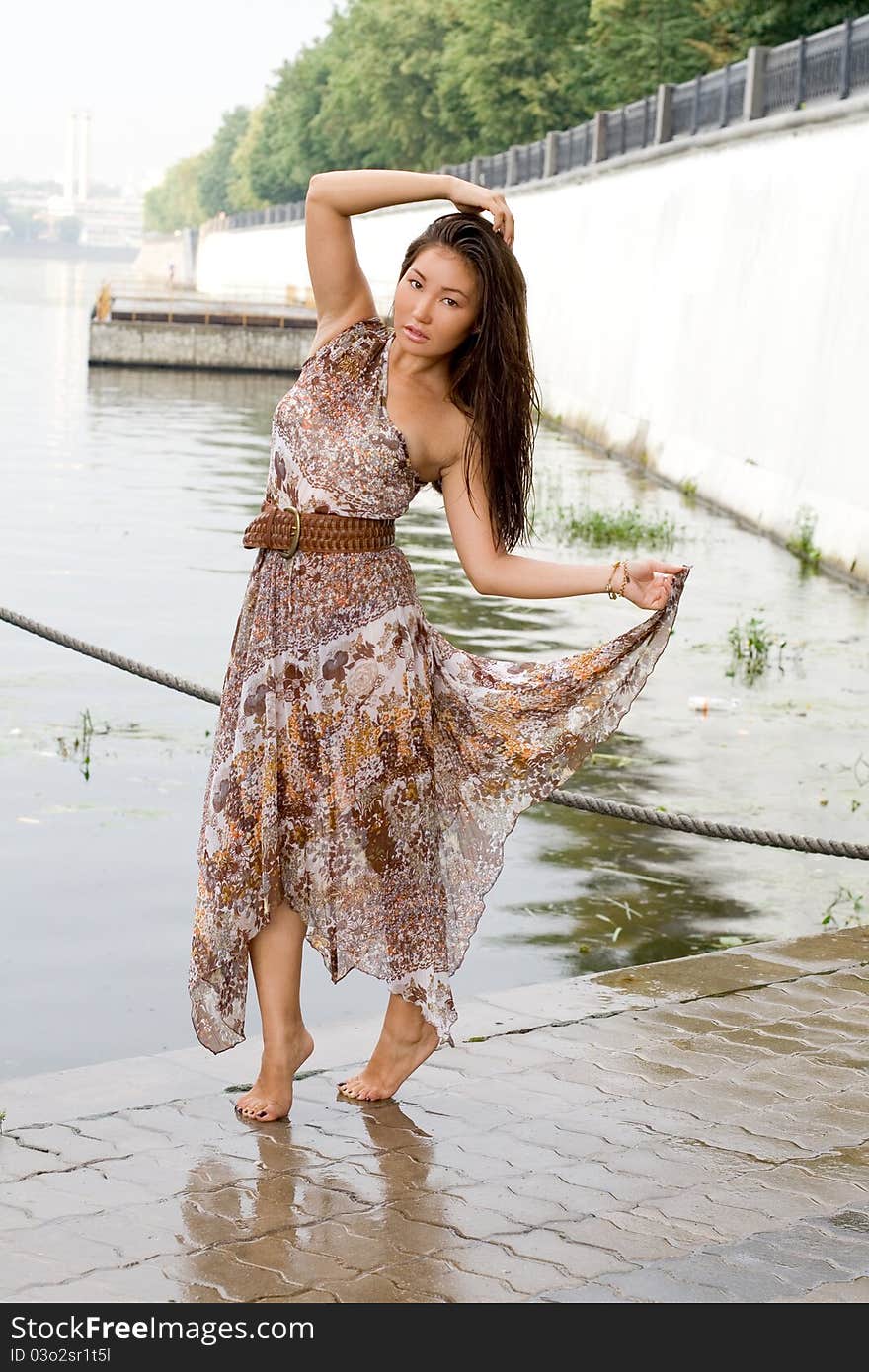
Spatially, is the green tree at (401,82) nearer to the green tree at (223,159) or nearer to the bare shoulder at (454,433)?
the bare shoulder at (454,433)

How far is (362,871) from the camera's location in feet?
14.6

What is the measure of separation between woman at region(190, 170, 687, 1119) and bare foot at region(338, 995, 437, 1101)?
8 cm

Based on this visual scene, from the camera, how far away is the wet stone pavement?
3.69 metres

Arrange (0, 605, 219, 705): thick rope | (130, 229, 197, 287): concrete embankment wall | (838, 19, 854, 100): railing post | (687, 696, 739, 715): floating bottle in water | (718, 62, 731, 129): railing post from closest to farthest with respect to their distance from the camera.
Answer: (0, 605, 219, 705): thick rope, (687, 696, 739, 715): floating bottle in water, (838, 19, 854, 100): railing post, (718, 62, 731, 129): railing post, (130, 229, 197, 287): concrete embankment wall

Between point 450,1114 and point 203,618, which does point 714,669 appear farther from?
point 450,1114

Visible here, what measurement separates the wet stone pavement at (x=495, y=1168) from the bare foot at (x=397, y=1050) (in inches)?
1.7

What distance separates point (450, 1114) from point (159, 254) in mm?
186054

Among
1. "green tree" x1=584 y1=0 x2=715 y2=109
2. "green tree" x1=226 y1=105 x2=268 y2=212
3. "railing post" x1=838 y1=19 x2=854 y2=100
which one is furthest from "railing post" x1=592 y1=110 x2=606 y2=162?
"green tree" x1=226 y1=105 x2=268 y2=212

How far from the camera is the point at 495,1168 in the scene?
427cm

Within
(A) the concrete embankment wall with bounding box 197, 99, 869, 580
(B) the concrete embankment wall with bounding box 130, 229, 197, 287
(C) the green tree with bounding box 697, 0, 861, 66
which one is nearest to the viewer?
(A) the concrete embankment wall with bounding box 197, 99, 869, 580

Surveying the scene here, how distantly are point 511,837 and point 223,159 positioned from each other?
6335 inches

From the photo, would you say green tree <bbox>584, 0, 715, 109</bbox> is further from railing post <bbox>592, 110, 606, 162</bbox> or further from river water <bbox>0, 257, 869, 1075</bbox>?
river water <bbox>0, 257, 869, 1075</bbox>

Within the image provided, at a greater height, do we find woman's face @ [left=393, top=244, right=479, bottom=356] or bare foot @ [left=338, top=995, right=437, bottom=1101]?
woman's face @ [left=393, top=244, right=479, bottom=356]

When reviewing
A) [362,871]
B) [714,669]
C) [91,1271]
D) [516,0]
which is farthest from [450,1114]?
[516,0]
